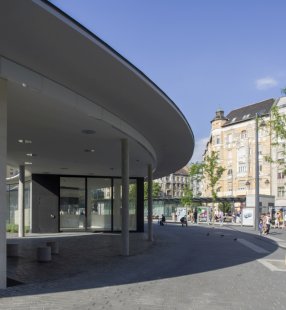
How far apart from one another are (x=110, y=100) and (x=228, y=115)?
294ft

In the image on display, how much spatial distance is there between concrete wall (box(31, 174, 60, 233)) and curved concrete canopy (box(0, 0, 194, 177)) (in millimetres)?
8592

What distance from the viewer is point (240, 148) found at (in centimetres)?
8975

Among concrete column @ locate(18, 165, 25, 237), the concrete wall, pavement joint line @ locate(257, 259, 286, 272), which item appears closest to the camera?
pavement joint line @ locate(257, 259, 286, 272)

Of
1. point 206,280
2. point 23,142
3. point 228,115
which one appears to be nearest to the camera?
point 206,280

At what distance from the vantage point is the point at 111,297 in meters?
8.67

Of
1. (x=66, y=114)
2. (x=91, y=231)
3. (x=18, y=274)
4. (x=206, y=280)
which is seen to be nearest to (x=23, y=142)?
(x=66, y=114)

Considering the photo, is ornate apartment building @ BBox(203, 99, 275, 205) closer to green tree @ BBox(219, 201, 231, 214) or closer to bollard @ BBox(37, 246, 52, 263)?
green tree @ BBox(219, 201, 231, 214)

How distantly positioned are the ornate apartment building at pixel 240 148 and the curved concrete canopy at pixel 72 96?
215ft

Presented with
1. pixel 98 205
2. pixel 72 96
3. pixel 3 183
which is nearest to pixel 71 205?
pixel 98 205

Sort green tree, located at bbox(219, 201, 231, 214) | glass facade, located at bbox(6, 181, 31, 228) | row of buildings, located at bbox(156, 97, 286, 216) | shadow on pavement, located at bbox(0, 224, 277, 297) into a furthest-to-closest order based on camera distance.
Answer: row of buildings, located at bbox(156, 97, 286, 216), green tree, located at bbox(219, 201, 231, 214), glass facade, located at bbox(6, 181, 31, 228), shadow on pavement, located at bbox(0, 224, 277, 297)

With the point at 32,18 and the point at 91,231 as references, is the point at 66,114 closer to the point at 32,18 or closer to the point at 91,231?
the point at 32,18

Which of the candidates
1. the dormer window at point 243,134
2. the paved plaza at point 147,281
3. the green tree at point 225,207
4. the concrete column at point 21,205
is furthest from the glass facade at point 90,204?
the dormer window at point 243,134

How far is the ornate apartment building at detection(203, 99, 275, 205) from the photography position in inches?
3297

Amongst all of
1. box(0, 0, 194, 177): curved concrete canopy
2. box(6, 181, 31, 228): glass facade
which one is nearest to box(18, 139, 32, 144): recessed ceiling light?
box(0, 0, 194, 177): curved concrete canopy
